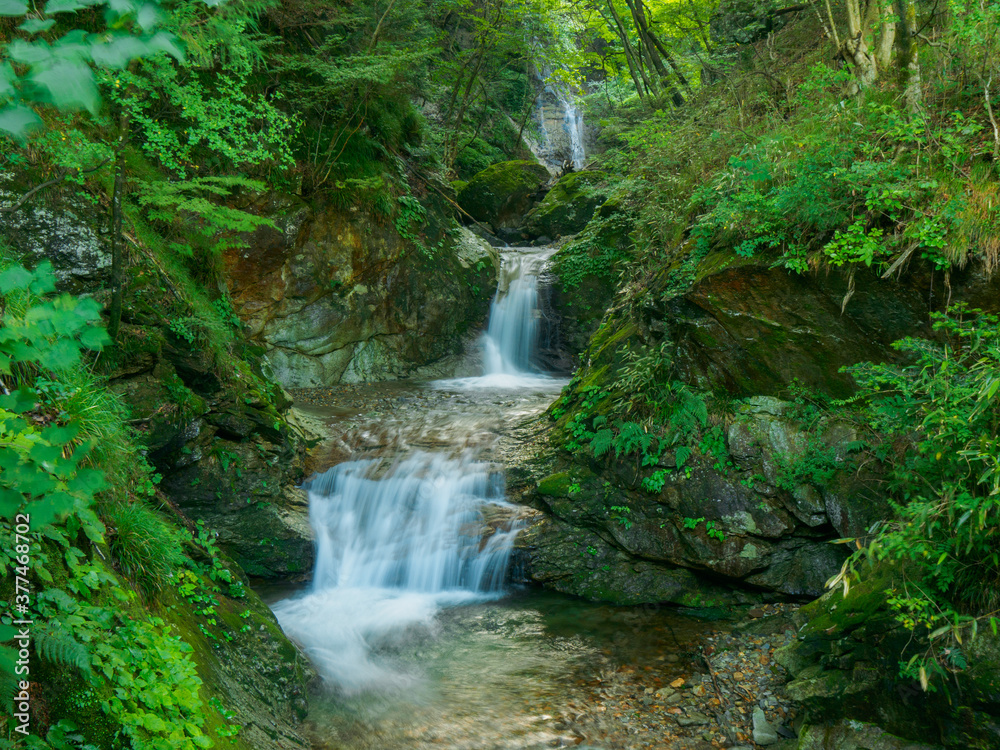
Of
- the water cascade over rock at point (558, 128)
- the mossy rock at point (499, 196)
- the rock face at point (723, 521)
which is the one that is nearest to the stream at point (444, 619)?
the rock face at point (723, 521)

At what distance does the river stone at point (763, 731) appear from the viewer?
4.04 meters

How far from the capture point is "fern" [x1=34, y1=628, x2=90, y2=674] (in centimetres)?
223

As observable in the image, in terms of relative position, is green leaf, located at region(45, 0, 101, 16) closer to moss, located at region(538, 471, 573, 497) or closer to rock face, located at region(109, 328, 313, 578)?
→ rock face, located at region(109, 328, 313, 578)

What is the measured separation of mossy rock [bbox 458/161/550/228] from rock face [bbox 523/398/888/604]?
11184 millimetres

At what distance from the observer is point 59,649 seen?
7.33ft

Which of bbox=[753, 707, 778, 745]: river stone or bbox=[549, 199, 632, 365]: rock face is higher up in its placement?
bbox=[549, 199, 632, 365]: rock face

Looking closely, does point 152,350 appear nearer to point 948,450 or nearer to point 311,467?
point 311,467

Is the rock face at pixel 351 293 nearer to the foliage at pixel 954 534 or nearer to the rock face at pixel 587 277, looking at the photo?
the rock face at pixel 587 277

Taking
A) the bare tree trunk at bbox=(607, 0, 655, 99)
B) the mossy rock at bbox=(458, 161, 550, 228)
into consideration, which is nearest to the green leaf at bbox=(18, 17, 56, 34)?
the bare tree trunk at bbox=(607, 0, 655, 99)

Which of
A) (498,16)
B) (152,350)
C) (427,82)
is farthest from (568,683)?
(498,16)

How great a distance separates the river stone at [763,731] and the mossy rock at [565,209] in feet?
40.3

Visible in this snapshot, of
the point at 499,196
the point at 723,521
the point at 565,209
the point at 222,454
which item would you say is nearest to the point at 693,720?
the point at 723,521

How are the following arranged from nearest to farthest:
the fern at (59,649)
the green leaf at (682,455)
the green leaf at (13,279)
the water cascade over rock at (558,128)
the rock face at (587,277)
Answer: the green leaf at (13,279) < the fern at (59,649) < the green leaf at (682,455) < the rock face at (587,277) < the water cascade over rock at (558,128)

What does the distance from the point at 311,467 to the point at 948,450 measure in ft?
21.5
